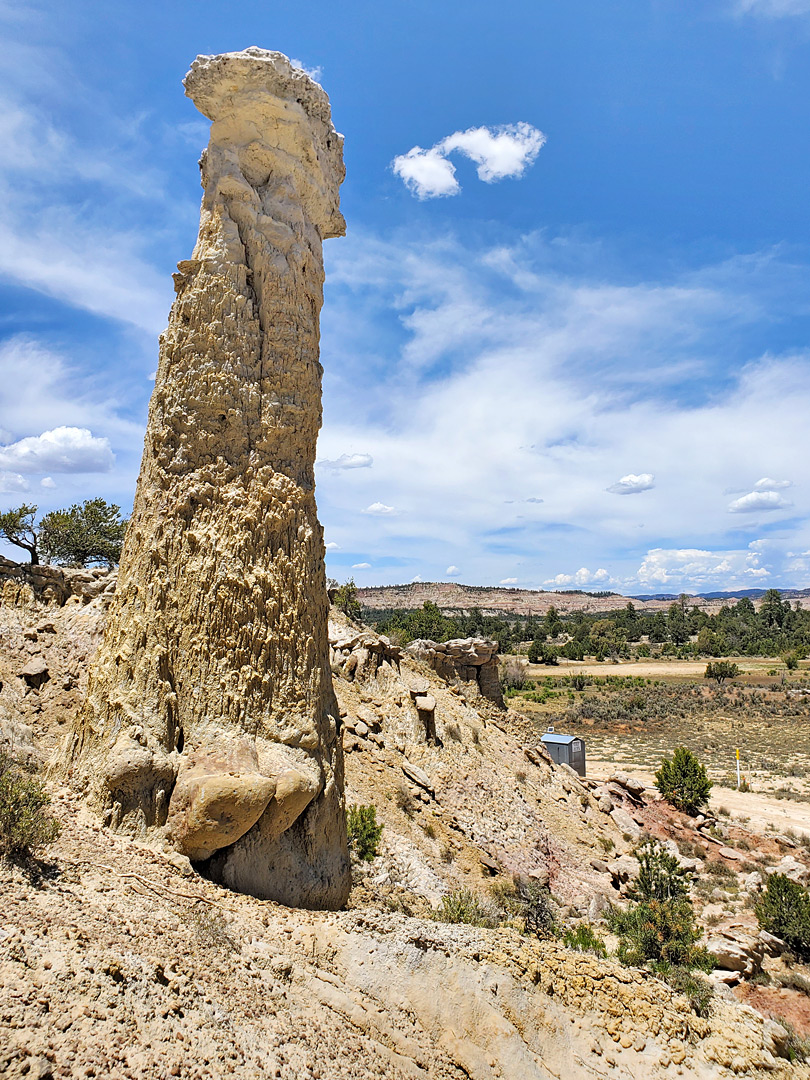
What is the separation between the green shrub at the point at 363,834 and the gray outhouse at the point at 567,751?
→ 12923 millimetres

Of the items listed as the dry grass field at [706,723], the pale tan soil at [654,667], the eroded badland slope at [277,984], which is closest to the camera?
the eroded badland slope at [277,984]

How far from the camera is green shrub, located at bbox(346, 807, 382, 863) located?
8867 mm

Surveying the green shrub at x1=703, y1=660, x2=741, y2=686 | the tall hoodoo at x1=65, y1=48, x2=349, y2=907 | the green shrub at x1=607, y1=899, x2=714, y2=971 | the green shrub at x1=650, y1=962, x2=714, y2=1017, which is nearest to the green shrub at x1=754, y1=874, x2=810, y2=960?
the green shrub at x1=607, y1=899, x2=714, y2=971

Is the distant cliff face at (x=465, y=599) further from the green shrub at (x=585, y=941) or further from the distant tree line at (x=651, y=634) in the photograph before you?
the green shrub at (x=585, y=941)

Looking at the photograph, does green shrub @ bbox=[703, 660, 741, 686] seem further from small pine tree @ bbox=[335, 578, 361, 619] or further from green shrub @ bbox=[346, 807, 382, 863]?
green shrub @ bbox=[346, 807, 382, 863]

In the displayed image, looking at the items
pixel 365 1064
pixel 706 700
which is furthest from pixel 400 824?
pixel 706 700

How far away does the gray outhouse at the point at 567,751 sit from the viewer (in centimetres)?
2075

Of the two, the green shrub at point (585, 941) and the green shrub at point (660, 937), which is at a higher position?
the green shrub at point (585, 941)

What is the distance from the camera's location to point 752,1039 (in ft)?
20.7

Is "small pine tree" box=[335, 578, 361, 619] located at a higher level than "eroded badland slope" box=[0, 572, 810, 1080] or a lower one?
higher

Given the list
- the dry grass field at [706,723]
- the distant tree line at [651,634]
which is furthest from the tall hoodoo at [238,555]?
the distant tree line at [651,634]

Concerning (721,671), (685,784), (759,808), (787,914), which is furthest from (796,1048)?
(721,671)

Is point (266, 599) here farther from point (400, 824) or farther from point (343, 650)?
point (343, 650)

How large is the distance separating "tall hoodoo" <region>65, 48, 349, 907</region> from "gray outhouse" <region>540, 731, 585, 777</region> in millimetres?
15890
